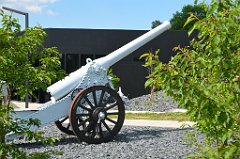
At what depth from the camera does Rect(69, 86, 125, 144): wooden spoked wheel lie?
9.20 m

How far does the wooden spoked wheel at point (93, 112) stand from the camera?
920 centimetres

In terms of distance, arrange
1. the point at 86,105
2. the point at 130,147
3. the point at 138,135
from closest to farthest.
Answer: the point at 130,147 → the point at 86,105 → the point at 138,135

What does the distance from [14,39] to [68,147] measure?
17.5 ft

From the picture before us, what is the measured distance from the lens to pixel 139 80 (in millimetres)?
25141

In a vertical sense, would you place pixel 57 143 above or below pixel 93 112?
below

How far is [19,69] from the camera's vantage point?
3.84 m

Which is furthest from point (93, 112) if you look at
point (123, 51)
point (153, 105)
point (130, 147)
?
point (153, 105)

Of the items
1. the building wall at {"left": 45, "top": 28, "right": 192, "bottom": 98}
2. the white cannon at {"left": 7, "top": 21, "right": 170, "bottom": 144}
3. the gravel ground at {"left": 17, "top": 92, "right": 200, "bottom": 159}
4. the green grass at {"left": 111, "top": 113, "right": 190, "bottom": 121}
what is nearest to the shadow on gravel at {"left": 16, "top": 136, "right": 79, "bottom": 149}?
the gravel ground at {"left": 17, "top": 92, "right": 200, "bottom": 159}

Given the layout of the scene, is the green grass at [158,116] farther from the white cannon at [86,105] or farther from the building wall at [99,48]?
the building wall at [99,48]

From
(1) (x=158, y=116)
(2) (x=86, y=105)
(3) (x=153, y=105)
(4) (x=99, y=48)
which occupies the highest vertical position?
(4) (x=99, y=48)

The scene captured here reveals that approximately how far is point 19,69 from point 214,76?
1.57 m

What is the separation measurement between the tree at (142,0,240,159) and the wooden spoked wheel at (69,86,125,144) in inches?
245

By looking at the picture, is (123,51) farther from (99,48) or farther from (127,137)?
(99,48)

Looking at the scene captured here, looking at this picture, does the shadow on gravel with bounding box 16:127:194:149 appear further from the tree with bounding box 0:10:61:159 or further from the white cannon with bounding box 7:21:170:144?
the tree with bounding box 0:10:61:159
